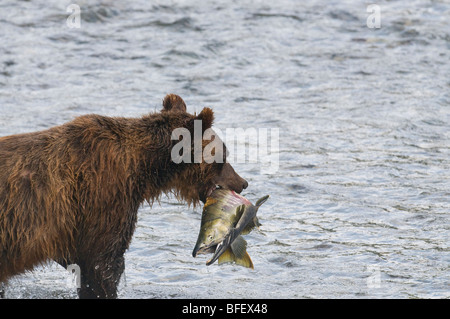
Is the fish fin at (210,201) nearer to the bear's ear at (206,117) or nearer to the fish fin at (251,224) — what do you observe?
the fish fin at (251,224)

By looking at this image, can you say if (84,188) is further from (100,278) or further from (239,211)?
(239,211)

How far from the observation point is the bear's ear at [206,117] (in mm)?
6516

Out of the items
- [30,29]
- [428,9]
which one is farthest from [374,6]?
[30,29]

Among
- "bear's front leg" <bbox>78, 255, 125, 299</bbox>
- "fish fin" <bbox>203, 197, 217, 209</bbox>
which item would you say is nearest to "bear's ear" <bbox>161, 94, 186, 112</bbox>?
"fish fin" <bbox>203, 197, 217, 209</bbox>

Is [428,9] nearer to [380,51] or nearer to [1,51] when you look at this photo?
[380,51]

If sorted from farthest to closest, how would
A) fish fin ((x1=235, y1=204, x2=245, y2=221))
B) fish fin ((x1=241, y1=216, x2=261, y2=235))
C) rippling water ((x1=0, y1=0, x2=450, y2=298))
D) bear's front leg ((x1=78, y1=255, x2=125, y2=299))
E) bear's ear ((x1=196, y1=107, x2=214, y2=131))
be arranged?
rippling water ((x1=0, y1=0, x2=450, y2=298))
fish fin ((x1=241, y1=216, x2=261, y2=235))
fish fin ((x1=235, y1=204, x2=245, y2=221))
bear's ear ((x1=196, y1=107, x2=214, y2=131))
bear's front leg ((x1=78, y1=255, x2=125, y2=299))

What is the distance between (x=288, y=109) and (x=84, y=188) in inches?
266

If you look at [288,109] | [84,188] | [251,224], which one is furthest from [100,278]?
[288,109]

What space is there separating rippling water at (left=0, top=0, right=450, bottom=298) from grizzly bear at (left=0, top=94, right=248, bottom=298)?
1.05m

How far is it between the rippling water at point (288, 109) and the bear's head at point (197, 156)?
111 cm

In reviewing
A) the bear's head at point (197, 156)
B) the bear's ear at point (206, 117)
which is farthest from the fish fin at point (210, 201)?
the bear's ear at point (206, 117)

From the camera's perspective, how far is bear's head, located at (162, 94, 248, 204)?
6.60m

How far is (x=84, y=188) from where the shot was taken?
6.23 m

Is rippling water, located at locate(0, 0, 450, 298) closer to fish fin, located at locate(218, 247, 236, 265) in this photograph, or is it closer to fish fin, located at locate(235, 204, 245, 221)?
fish fin, located at locate(218, 247, 236, 265)
